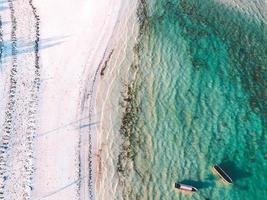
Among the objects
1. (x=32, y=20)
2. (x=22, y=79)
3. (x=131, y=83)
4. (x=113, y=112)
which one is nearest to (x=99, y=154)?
(x=113, y=112)

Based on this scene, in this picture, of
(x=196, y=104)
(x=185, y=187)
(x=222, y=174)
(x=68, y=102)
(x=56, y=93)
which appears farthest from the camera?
(x=56, y=93)

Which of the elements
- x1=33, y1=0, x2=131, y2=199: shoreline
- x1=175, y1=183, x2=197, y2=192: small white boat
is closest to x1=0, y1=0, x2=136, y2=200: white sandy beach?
x1=33, y1=0, x2=131, y2=199: shoreline

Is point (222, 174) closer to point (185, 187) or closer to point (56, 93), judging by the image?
point (185, 187)

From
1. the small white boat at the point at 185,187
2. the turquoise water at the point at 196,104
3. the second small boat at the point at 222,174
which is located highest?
the turquoise water at the point at 196,104

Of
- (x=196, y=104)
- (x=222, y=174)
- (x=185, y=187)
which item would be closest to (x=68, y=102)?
(x=196, y=104)

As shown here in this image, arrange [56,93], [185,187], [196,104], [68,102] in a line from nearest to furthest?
[185,187], [196,104], [68,102], [56,93]

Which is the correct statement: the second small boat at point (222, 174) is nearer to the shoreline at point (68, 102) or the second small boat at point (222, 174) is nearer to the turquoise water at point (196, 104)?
the turquoise water at point (196, 104)

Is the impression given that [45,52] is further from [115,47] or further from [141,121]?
[141,121]

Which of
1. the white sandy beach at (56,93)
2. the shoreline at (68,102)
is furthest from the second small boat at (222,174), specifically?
the shoreline at (68,102)
